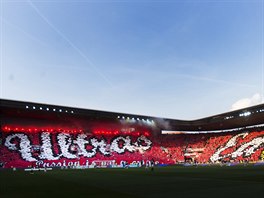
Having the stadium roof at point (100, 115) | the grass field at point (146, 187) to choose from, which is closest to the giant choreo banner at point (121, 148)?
the stadium roof at point (100, 115)

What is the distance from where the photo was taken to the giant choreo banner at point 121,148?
231 feet

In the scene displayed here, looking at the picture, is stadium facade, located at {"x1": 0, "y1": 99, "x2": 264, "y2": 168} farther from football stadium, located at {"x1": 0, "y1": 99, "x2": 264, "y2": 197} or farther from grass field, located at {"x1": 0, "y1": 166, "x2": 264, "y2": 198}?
grass field, located at {"x1": 0, "y1": 166, "x2": 264, "y2": 198}

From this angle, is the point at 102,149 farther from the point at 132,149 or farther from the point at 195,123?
the point at 195,123

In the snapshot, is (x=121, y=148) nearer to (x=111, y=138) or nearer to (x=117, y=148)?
(x=117, y=148)

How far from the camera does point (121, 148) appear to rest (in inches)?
3337

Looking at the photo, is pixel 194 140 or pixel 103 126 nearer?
pixel 103 126

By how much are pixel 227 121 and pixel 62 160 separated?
46.2 m

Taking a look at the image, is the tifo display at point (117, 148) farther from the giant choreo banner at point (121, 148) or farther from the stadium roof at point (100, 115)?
the stadium roof at point (100, 115)

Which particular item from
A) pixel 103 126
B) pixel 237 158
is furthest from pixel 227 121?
pixel 103 126

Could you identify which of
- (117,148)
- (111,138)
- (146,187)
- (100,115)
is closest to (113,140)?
(111,138)

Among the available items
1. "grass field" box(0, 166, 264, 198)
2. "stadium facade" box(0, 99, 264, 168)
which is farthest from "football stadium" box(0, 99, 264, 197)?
"grass field" box(0, 166, 264, 198)

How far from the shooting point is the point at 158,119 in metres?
84.5

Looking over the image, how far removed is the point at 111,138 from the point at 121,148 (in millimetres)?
4503

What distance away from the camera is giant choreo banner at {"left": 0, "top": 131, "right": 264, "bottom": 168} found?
70438mm
